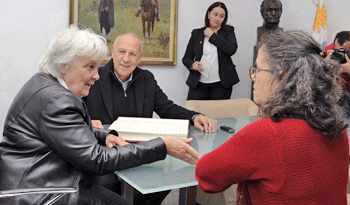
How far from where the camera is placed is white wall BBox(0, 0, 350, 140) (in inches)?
149

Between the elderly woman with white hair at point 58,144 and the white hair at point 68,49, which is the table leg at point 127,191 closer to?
the elderly woman with white hair at point 58,144

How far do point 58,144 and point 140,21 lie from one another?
349 centimetres

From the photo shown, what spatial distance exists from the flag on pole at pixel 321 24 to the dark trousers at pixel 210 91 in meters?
1.34

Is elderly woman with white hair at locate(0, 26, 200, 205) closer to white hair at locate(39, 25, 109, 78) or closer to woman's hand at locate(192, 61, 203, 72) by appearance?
white hair at locate(39, 25, 109, 78)

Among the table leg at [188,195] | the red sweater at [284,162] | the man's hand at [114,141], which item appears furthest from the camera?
the table leg at [188,195]

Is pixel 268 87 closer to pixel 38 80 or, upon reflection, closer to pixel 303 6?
pixel 38 80

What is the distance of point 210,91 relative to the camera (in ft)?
13.9

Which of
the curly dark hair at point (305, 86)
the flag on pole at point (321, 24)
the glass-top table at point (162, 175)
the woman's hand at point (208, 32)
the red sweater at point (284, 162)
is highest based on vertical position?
the flag on pole at point (321, 24)

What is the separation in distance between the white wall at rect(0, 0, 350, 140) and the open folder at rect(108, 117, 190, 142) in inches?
96.8

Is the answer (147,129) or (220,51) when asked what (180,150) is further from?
(220,51)

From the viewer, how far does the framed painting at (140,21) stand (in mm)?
4111

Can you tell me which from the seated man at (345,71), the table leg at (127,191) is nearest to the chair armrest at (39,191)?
the table leg at (127,191)

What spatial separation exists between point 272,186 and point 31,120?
864 millimetres

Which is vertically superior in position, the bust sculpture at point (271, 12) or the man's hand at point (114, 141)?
the bust sculpture at point (271, 12)
